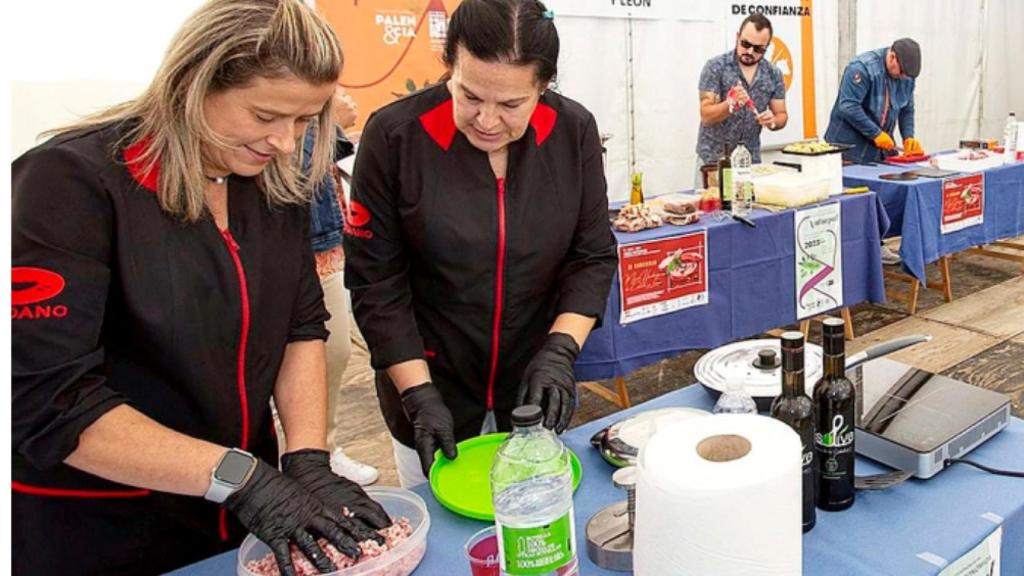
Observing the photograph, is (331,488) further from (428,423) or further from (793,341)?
(793,341)

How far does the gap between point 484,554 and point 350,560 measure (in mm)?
164

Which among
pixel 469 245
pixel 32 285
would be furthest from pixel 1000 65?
pixel 32 285

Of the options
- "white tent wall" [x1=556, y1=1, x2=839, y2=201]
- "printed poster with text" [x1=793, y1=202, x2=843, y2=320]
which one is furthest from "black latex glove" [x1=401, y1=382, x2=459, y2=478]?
"white tent wall" [x1=556, y1=1, x2=839, y2=201]

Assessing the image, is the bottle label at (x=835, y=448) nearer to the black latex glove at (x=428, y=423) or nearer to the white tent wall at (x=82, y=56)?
the black latex glove at (x=428, y=423)

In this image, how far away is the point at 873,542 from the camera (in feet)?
3.26

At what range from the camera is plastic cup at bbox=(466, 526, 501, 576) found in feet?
3.05

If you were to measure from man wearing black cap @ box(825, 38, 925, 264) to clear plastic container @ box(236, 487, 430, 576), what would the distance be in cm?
411

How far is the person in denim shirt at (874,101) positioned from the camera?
14.6 feet

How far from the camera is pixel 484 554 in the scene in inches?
37.1

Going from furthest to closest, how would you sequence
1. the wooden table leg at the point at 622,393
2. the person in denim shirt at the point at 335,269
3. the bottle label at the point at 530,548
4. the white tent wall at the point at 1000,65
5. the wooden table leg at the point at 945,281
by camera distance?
the white tent wall at the point at 1000,65 → the wooden table leg at the point at 945,281 → the wooden table leg at the point at 622,393 → the person in denim shirt at the point at 335,269 → the bottle label at the point at 530,548

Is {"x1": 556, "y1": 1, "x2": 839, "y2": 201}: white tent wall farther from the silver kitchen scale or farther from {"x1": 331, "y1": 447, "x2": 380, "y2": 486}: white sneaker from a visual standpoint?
the silver kitchen scale

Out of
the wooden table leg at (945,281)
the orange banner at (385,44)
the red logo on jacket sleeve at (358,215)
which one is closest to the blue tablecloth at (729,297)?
the wooden table leg at (945,281)

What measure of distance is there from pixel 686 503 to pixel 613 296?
1.99m

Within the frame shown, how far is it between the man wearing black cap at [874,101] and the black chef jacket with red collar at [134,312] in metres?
4.03
